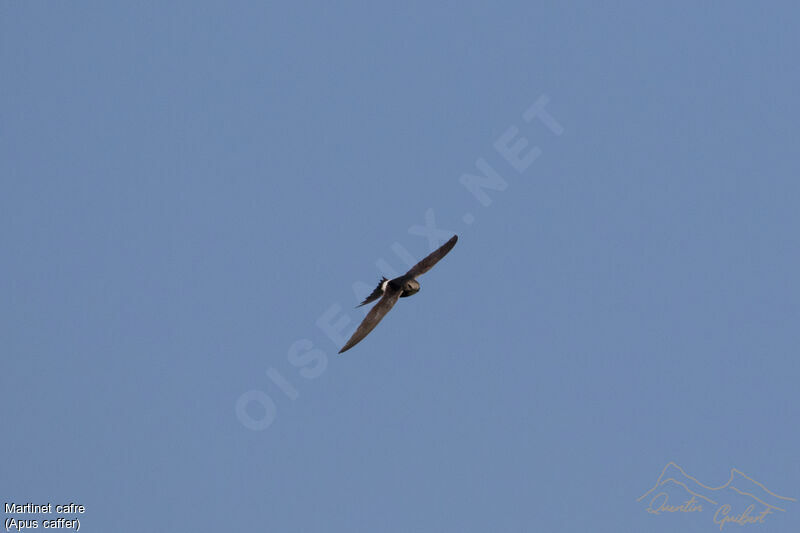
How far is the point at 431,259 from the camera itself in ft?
186

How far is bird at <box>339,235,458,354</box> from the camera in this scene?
160 ft

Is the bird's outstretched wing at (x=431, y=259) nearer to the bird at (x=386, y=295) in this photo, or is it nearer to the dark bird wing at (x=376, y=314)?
the bird at (x=386, y=295)

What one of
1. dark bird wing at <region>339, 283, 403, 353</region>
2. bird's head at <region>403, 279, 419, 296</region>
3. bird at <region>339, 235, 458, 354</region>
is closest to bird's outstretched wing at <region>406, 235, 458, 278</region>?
bird at <region>339, 235, 458, 354</region>

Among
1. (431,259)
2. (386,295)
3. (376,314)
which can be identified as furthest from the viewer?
(431,259)

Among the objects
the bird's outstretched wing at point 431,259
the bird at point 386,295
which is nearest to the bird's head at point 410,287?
the bird at point 386,295

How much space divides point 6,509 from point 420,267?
75.3 ft

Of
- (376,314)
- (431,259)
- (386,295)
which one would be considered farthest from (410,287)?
(431,259)

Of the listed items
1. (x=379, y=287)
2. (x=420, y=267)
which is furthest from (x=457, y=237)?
(x=379, y=287)

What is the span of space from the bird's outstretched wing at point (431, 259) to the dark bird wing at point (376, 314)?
2656 mm

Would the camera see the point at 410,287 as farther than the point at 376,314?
Yes

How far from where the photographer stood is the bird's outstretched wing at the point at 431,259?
180ft

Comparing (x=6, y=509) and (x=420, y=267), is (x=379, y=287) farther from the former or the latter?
(x=6, y=509)

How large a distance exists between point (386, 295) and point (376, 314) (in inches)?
60.1

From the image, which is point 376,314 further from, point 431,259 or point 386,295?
point 431,259
